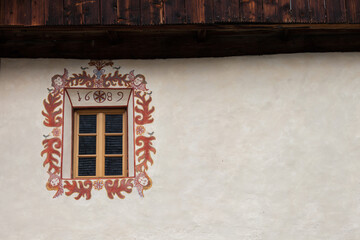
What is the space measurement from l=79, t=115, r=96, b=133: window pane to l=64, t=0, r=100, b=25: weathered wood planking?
1164 mm

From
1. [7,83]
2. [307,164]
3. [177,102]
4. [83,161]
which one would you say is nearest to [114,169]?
[83,161]

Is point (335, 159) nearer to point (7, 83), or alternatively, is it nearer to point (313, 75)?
point (313, 75)

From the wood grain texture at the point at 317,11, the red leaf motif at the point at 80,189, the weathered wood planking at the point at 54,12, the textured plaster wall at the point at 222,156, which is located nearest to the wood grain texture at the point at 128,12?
the textured plaster wall at the point at 222,156

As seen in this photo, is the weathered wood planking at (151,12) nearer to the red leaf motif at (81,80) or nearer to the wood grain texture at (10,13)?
the red leaf motif at (81,80)

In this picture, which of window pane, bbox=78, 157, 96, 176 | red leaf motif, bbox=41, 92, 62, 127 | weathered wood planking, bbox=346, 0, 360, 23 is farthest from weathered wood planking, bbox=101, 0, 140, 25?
weathered wood planking, bbox=346, 0, 360, 23

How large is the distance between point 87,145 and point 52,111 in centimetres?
59

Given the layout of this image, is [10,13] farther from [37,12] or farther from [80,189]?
[80,189]

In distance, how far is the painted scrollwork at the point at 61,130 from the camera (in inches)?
251

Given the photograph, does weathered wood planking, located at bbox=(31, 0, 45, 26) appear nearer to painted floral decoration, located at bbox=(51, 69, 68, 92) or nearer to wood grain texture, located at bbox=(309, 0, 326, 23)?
painted floral decoration, located at bbox=(51, 69, 68, 92)

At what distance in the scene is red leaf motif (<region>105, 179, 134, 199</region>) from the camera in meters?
6.36

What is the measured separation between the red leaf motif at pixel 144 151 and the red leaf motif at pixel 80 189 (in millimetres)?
600

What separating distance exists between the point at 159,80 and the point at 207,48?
2.39ft

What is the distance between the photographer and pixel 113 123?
22.5 feet

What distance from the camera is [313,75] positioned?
6.81 metres
